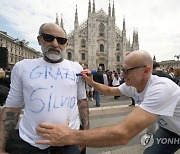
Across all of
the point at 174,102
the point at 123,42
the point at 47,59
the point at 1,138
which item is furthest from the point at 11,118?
the point at 123,42

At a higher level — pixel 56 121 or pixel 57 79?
pixel 57 79

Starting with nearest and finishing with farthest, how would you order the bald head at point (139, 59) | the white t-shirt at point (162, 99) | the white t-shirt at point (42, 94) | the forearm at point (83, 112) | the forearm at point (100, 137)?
the forearm at point (100, 137) → the white t-shirt at point (162, 99) → the white t-shirt at point (42, 94) → the bald head at point (139, 59) → the forearm at point (83, 112)

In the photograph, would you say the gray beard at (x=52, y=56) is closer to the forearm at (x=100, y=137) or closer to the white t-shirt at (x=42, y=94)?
the white t-shirt at (x=42, y=94)

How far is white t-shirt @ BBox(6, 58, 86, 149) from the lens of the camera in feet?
4.81

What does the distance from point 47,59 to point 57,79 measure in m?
0.20

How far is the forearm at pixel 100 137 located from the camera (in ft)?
3.99

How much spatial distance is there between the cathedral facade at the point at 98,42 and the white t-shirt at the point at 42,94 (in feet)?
151

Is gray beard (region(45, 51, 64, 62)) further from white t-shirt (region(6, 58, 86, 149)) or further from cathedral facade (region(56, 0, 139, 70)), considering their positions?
cathedral facade (region(56, 0, 139, 70))

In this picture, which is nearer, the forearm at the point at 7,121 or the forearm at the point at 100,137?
the forearm at the point at 100,137

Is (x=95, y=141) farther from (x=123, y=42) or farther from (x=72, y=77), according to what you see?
(x=123, y=42)

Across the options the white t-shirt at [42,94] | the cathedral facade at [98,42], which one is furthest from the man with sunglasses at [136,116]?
the cathedral facade at [98,42]

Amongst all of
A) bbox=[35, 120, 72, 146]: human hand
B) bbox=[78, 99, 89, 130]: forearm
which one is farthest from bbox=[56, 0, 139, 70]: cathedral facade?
bbox=[35, 120, 72, 146]: human hand

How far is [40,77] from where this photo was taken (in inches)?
60.5

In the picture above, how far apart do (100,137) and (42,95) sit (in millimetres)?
539
